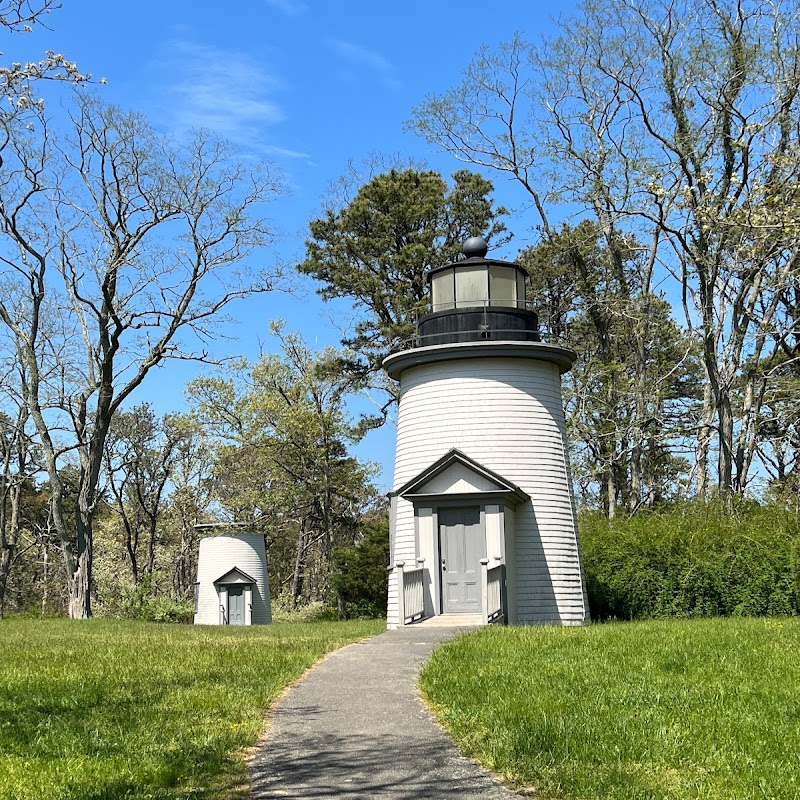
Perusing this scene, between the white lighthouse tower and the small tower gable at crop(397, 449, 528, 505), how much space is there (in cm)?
2

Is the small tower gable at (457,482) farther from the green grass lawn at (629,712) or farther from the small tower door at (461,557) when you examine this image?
the green grass lawn at (629,712)

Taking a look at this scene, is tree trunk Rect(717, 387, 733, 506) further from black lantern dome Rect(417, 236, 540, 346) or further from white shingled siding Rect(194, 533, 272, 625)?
white shingled siding Rect(194, 533, 272, 625)

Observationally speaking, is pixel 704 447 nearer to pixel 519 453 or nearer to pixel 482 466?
pixel 519 453

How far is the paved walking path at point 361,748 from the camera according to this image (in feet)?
21.9

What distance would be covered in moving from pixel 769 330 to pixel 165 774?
2580 centimetres

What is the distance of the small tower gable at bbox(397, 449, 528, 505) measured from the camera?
19969 millimetres

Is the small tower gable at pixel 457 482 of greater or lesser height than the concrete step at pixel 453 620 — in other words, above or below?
above

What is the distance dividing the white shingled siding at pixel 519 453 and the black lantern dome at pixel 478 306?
0.65 m

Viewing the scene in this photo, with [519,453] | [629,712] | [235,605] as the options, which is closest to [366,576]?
[235,605]

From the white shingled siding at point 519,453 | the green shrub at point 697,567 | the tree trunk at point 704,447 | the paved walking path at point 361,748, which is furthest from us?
the tree trunk at point 704,447

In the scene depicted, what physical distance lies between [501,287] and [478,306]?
0.77 metres

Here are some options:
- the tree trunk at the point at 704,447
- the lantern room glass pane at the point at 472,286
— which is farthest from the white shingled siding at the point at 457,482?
the tree trunk at the point at 704,447

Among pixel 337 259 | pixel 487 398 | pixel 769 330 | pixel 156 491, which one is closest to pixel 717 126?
pixel 769 330

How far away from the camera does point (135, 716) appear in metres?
8.68
